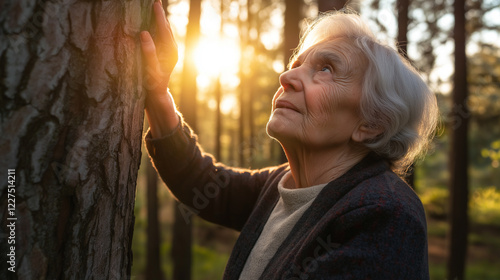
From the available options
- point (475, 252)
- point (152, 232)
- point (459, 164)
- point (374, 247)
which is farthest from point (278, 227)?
point (475, 252)

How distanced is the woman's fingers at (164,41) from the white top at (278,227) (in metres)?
0.84

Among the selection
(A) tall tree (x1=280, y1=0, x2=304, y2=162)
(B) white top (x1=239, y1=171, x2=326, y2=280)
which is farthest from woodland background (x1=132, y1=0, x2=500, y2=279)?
(B) white top (x1=239, y1=171, x2=326, y2=280)

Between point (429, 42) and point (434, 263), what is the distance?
19.3ft

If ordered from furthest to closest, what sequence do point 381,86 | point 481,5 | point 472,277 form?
point 472,277 < point 481,5 < point 381,86

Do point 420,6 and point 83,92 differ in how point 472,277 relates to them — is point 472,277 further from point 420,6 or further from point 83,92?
point 83,92

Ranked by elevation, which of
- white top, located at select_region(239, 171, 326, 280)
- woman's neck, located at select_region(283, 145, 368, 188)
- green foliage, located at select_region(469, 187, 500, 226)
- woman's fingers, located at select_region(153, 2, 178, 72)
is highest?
woman's fingers, located at select_region(153, 2, 178, 72)

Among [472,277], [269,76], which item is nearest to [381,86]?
[472,277]

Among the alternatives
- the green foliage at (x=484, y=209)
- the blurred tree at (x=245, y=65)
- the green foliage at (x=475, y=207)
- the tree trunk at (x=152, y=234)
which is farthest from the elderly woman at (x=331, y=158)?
the green foliage at (x=484, y=209)

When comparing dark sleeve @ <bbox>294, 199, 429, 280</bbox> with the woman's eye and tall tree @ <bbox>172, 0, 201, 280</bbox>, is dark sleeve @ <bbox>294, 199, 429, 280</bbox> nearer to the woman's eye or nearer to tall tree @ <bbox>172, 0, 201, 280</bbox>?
the woman's eye

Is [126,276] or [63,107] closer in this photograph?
[63,107]

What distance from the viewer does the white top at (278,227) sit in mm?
1784

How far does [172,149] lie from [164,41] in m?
0.59

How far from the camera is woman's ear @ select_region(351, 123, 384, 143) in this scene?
1846 mm

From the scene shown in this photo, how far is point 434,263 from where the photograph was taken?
34.1ft
